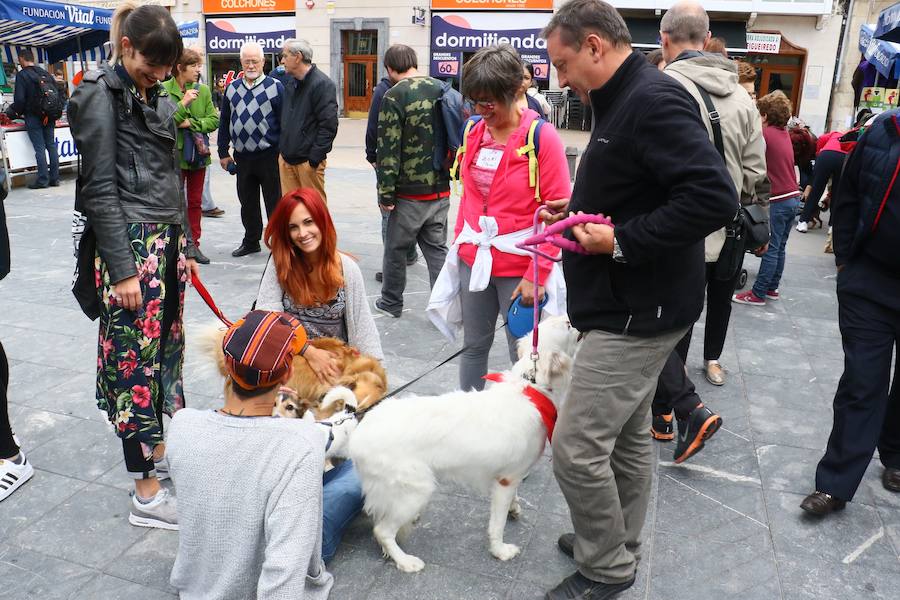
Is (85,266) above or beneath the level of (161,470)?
above

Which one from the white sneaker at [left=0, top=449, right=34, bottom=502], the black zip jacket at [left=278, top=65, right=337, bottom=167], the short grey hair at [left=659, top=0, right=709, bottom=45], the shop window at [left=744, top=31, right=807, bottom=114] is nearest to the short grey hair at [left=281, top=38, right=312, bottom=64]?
the black zip jacket at [left=278, top=65, right=337, bottom=167]

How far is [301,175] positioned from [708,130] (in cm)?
458

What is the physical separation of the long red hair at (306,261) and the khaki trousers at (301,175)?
3709 millimetres

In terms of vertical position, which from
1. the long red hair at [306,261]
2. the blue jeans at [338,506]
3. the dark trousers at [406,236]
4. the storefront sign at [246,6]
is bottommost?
the blue jeans at [338,506]

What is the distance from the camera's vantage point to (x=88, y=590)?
259 centimetres

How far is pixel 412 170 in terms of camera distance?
5613 millimetres

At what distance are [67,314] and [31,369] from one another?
1115 millimetres

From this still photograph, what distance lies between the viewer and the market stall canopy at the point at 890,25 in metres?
8.08

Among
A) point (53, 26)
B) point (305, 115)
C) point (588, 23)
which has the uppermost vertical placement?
point (53, 26)

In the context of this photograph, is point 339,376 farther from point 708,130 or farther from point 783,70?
point 783,70

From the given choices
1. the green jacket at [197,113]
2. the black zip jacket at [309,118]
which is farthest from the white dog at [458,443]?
the green jacket at [197,113]

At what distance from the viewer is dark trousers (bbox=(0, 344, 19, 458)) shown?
3.19m

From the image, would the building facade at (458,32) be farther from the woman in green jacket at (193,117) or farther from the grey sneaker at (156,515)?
the grey sneaker at (156,515)

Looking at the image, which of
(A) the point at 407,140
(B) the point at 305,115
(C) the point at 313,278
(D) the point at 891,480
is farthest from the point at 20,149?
(D) the point at 891,480
